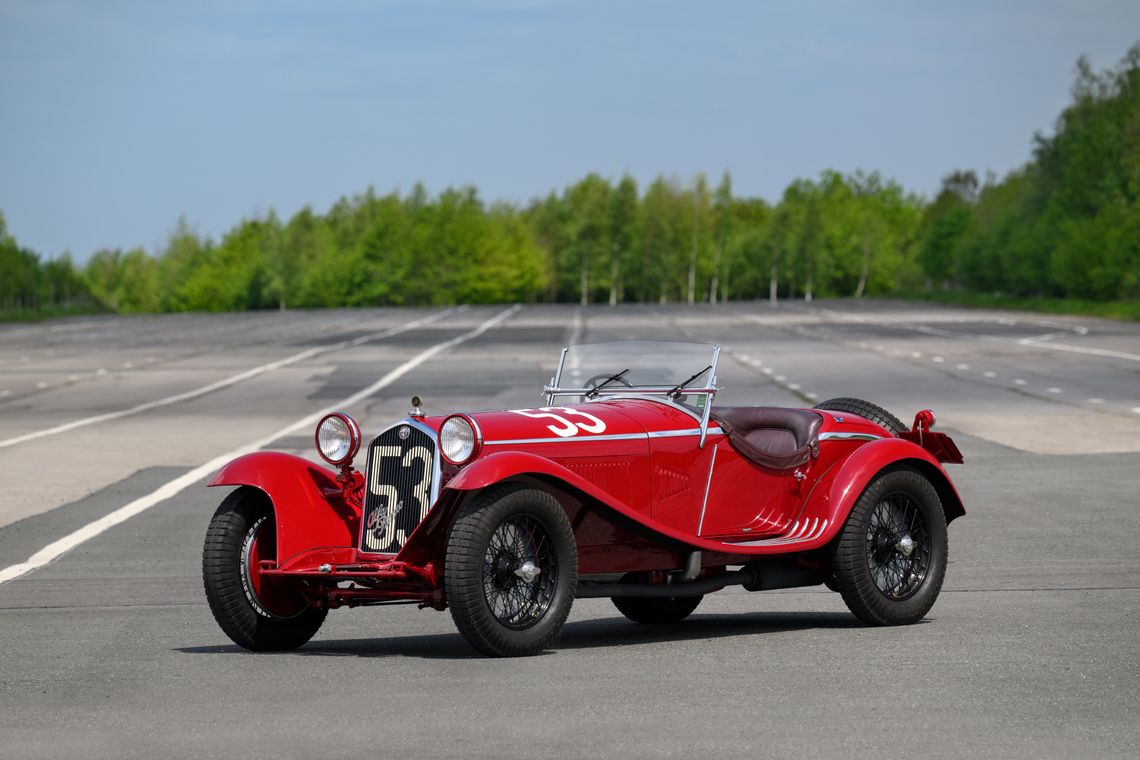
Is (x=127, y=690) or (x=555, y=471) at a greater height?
(x=555, y=471)

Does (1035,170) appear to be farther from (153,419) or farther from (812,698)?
(812,698)

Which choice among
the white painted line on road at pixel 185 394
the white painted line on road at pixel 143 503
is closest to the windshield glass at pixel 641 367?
the white painted line on road at pixel 143 503

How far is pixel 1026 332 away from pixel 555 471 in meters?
54.2

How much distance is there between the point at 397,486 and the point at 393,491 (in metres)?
0.03

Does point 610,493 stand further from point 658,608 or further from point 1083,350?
point 1083,350

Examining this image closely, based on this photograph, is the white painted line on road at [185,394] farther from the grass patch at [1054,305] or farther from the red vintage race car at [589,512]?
the grass patch at [1054,305]

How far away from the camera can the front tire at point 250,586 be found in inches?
327

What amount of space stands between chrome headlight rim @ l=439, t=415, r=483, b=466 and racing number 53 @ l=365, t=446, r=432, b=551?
0.63 feet

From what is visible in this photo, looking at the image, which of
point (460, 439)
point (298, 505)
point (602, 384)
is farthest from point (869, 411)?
point (298, 505)

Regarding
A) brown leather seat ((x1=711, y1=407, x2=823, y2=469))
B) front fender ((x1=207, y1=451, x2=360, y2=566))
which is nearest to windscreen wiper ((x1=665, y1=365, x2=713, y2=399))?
brown leather seat ((x1=711, y1=407, x2=823, y2=469))

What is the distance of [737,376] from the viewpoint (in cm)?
3803

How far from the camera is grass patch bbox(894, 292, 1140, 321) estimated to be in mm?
77000

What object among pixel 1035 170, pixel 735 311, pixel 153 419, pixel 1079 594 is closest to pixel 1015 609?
pixel 1079 594

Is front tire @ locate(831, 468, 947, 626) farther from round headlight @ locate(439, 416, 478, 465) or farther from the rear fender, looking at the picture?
round headlight @ locate(439, 416, 478, 465)
